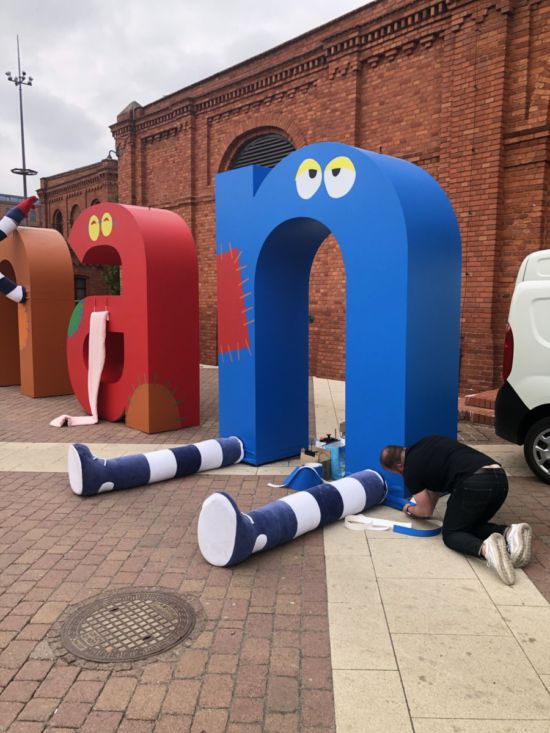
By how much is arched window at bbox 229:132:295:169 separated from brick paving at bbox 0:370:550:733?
30.5 feet

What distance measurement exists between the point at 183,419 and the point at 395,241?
446cm

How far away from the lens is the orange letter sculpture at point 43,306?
1073cm

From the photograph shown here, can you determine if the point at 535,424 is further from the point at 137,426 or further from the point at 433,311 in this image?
the point at 137,426

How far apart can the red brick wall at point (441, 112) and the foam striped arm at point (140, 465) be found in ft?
15.5

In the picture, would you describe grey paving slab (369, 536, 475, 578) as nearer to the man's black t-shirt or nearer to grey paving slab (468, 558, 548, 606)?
grey paving slab (468, 558, 548, 606)

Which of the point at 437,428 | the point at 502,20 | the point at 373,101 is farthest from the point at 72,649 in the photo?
the point at 373,101

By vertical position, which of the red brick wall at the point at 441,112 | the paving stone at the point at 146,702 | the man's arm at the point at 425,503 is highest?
the red brick wall at the point at 441,112

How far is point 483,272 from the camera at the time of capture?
922 centimetres

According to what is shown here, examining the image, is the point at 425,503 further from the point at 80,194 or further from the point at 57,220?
the point at 57,220

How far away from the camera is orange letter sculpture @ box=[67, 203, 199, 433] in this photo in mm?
7969

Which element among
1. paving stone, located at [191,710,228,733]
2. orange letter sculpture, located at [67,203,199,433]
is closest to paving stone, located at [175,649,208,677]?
paving stone, located at [191,710,228,733]

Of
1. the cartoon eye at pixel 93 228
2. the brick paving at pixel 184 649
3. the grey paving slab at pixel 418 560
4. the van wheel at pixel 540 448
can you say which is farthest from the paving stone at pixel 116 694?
the cartoon eye at pixel 93 228

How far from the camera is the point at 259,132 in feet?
44.6

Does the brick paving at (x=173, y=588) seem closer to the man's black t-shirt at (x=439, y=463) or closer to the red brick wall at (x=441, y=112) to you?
the man's black t-shirt at (x=439, y=463)
